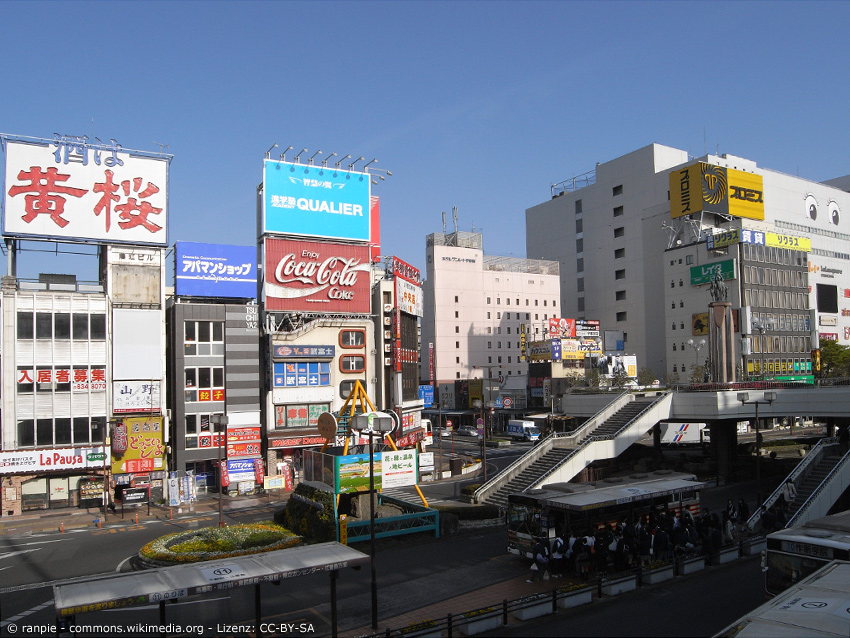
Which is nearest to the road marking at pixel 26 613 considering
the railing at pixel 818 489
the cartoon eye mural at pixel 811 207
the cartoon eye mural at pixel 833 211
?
the railing at pixel 818 489

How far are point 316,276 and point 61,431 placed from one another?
21.4m

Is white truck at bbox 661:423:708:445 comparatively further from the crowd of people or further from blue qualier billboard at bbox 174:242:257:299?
the crowd of people

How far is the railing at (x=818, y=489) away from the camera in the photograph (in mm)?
29422

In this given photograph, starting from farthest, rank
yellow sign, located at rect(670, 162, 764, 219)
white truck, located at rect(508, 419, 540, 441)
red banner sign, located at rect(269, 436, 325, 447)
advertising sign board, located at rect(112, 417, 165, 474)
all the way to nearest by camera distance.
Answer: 1. yellow sign, located at rect(670, 162, 764, 219)
2. white truck, located at rect(508, 419, 540, 441)
3. red banner sign, located at rect(269, 436, 325, 447)
4. advertising sign board, located at rect(112, 417, 165, 474)

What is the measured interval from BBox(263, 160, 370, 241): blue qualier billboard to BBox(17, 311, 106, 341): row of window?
47.7ft

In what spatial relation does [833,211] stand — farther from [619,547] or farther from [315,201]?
[619,547]

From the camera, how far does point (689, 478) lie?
28.6 meters

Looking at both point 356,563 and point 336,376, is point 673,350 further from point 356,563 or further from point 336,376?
point 356,563

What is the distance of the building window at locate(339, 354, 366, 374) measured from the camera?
5462cm

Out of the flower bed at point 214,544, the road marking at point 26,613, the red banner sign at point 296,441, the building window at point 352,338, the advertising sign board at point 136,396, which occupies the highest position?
the building window at point 352,338

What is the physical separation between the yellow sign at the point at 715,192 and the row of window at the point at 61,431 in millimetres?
80937

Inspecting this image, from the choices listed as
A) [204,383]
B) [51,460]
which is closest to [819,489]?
[204,383]

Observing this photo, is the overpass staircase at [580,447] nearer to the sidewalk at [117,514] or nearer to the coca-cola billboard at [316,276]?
the sidewalk at [117,514]

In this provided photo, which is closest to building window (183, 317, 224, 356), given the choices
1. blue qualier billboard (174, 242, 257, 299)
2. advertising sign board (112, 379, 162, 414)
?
blue qualier billboard (174, 242, 257, 299)
